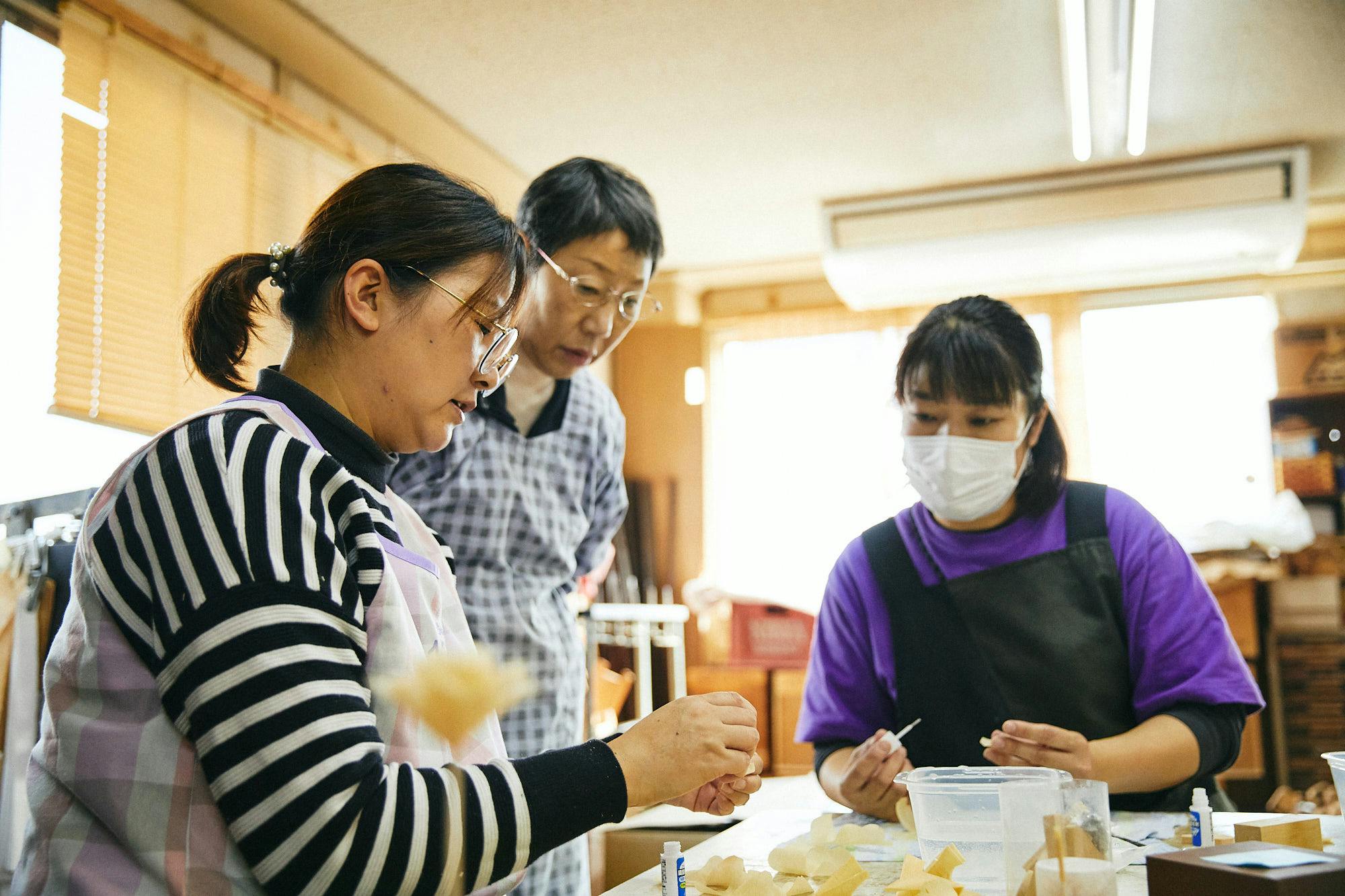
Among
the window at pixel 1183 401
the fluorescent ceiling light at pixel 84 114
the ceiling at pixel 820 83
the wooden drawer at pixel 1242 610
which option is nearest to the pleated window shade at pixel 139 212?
the fluorescent ceiling light at pixel 84 114

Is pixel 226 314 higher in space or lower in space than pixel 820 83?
lower

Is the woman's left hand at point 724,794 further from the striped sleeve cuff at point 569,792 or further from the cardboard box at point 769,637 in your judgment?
the cardboard box at point 769,637

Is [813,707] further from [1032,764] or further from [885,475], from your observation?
[885,475]

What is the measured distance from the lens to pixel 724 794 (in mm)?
1154

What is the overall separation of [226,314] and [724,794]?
737mm

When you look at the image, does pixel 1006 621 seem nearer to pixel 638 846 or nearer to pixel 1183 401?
pixel 638 846

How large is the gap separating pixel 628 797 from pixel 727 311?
5578 mm

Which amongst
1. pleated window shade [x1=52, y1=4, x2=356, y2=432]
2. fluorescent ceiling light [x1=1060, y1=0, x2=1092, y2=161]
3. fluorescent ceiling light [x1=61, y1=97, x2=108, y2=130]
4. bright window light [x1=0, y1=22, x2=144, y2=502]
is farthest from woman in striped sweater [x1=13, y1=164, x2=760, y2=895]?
fluorescent ceiling light [x1=1060, y1=0, x2=1092, y2=161]

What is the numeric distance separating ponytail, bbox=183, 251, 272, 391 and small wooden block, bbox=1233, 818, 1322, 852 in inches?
45.5

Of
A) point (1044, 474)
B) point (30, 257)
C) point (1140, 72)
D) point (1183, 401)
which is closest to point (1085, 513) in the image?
point (1044, 474)

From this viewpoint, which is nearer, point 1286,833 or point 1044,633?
point 1286,833

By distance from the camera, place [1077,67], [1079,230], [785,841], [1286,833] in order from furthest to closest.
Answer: [1079,230] → [1077,67] → [785,841] → [1286,833]

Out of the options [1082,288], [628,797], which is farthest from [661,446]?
[628,797]

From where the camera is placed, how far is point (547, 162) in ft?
15.3
